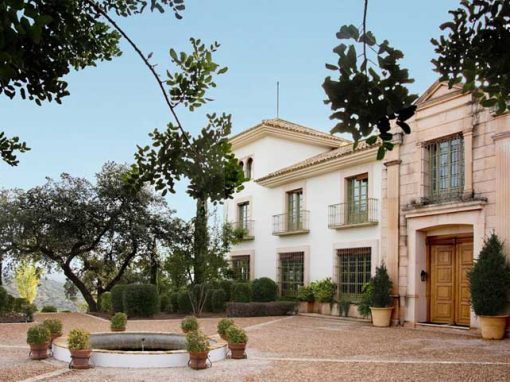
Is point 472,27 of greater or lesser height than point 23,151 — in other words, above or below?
above

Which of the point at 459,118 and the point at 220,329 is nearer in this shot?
the point at 220,329

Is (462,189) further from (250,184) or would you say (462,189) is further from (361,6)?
(361,6)

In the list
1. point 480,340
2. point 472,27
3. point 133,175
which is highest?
point 472,27

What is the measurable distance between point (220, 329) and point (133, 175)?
24.6ft

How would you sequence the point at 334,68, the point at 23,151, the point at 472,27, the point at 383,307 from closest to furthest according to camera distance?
the point at 334,68
the point at 472,27
the point at 23,151
the point at 383,307

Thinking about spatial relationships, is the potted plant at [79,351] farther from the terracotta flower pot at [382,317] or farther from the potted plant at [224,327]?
the terracotta flower pot at [382,317]

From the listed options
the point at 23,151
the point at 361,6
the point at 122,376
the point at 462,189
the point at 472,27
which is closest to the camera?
the point at 361,6

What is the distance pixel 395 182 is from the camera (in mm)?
15781

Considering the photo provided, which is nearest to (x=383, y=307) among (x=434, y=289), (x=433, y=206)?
(x=434, y=289)

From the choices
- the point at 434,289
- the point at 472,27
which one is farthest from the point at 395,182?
the point at 472,27

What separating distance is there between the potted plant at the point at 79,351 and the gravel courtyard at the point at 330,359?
0.19m

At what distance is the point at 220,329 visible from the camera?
10531 millimetres

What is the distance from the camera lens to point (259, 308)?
18.6m

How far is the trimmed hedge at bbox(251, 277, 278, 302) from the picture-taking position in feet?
64.7
